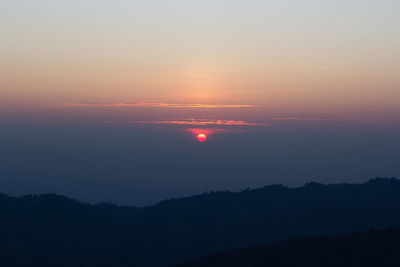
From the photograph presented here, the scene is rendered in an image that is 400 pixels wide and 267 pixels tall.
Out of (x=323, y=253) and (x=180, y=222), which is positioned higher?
(x=323, y=253)

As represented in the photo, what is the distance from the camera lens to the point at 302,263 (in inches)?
2894

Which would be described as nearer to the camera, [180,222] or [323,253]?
[323,253]

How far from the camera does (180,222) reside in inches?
6176

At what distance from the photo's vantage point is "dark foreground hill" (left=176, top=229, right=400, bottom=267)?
7150 cm

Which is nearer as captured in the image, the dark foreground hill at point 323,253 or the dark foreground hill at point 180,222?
the dark foreground hill at point 323,253

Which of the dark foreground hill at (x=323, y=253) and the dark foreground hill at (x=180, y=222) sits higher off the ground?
the dark foreground hill at (x=323, y=253)

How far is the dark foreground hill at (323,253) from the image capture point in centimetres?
7150

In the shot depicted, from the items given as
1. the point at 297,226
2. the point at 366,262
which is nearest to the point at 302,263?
the point at 366,262

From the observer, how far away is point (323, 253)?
75.1 meters

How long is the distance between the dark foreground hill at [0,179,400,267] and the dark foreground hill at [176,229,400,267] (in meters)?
58.6

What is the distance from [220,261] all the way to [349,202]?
9722 centimetres

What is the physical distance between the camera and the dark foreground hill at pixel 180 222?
137 meters

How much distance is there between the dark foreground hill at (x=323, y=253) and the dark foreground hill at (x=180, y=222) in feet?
192

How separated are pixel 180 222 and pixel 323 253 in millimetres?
85353
